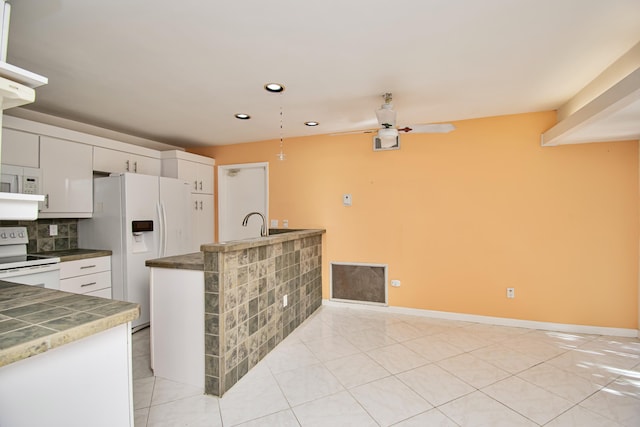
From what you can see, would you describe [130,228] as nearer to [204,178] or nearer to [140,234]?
A: [140,234]

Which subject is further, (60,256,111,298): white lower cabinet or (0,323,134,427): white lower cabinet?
(60,256,111,298): white lower cabinet

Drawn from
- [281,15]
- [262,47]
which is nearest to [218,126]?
[262,47]

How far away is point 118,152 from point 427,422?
403 cm

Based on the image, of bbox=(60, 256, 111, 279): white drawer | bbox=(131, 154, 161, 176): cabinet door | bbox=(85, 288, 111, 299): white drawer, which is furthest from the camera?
bbox=(131, 154, 161, 176): cabinet door

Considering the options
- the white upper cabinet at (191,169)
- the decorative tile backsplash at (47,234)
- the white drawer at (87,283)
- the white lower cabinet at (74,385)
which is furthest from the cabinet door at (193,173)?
the white lower cabinet at (74,385)

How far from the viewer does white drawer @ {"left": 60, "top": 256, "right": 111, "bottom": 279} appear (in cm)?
289

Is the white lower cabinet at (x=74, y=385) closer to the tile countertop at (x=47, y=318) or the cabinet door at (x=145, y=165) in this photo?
the tile countertop at (x=47, y=318)

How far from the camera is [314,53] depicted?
2051mm

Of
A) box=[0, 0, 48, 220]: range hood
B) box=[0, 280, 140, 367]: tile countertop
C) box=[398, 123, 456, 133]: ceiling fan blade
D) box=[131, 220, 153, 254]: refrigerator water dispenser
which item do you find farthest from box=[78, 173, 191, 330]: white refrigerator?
box=[398, 123, 456, 133]: ceiling fan blade

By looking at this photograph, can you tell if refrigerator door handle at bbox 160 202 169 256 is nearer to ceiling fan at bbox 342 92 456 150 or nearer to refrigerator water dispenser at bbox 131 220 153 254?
refrigerator water dispenser at bbox 131 220 153 254

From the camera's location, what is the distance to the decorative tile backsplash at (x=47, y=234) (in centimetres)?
312

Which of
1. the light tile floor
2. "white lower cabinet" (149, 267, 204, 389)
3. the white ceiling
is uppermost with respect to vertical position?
the white ceiling

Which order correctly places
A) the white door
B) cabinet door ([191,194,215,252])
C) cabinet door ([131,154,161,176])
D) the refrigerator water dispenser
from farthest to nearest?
the white door, cabinet door ([191,194,215,252]), cabinet door ([131,154,161,176]), the refrigerator water dispenser

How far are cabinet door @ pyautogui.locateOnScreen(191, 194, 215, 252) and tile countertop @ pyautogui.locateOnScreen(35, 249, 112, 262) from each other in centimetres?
113
